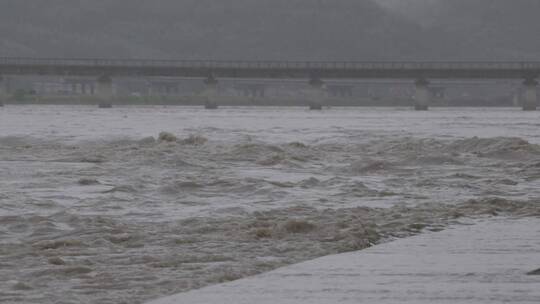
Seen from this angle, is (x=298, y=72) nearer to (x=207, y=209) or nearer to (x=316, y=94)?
(x=316, y=94)

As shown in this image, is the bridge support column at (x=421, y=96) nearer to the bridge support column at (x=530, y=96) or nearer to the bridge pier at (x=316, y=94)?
the bridge pier at (x=316, y=94)

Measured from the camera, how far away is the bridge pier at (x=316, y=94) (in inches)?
6747

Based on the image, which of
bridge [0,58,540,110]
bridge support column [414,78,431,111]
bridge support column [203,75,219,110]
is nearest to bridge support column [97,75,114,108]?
bridge [0,58,540,110]

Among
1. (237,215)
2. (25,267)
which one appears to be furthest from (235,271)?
(237,215)

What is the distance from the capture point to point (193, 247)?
1105 cm

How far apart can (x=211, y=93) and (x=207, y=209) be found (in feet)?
515

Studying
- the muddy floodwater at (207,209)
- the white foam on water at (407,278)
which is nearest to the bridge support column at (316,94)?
the muddy floodwater at (207,209)

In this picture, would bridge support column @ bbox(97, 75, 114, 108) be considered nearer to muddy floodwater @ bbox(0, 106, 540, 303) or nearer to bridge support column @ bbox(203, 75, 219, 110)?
bridge support column @ bbox(203, 75, 219, 110)

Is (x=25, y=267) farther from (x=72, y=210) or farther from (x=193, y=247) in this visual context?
(x=72, y=210)

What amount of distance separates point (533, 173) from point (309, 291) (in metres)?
14.9

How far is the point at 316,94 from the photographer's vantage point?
568ft

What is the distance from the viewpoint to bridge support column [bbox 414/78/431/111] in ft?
566

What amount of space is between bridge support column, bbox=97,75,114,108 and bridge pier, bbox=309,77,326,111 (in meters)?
28.9

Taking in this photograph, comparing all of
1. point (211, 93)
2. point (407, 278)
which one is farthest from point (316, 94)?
point (407, 278)
